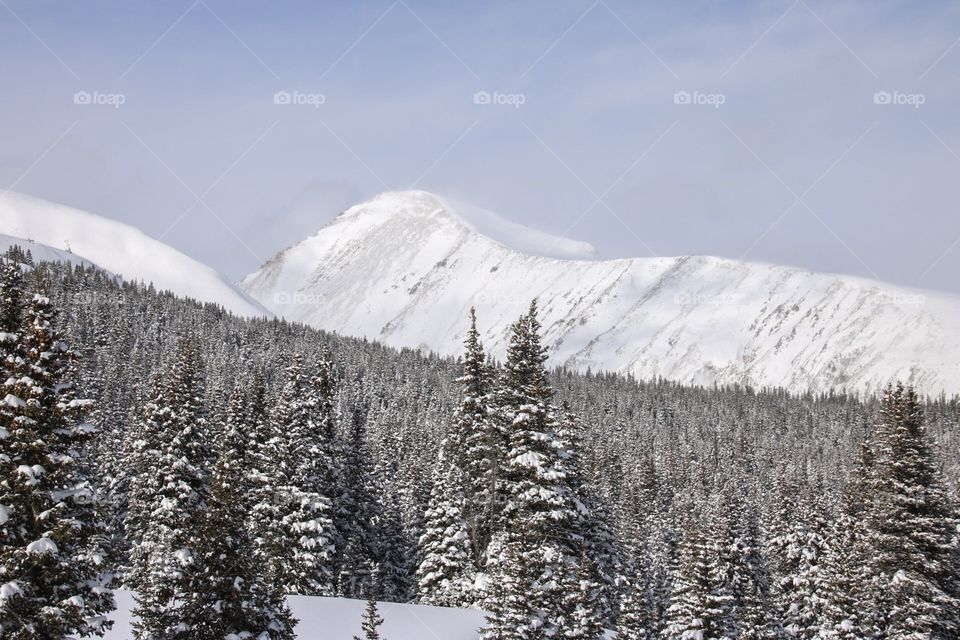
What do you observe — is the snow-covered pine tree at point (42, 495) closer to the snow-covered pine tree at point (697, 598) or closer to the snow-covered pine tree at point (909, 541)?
the snow-covered pine tree at point (697, 598)

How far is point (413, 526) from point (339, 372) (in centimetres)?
12810

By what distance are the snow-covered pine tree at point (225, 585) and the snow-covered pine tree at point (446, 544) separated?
20998 mm

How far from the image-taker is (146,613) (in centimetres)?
2148

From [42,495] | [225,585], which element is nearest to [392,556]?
[225,585]

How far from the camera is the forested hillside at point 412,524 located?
20.1m

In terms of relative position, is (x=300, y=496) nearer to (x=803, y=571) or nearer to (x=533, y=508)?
(x=533, y=508)

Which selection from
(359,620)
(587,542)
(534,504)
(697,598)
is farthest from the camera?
(587,542)

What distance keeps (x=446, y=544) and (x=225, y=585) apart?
24.7m

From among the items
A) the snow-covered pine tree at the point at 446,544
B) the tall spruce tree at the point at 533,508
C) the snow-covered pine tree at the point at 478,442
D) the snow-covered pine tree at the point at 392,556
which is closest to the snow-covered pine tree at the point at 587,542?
the tall spruce tree at the point at 533,508

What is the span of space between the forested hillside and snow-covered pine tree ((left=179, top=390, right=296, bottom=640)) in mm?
61

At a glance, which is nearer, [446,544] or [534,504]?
[534,504]

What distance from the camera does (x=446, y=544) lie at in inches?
1784

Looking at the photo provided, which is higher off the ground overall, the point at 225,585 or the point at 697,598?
the point at 697,598

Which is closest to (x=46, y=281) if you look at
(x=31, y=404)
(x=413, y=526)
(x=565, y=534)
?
(x=31, y=404)
